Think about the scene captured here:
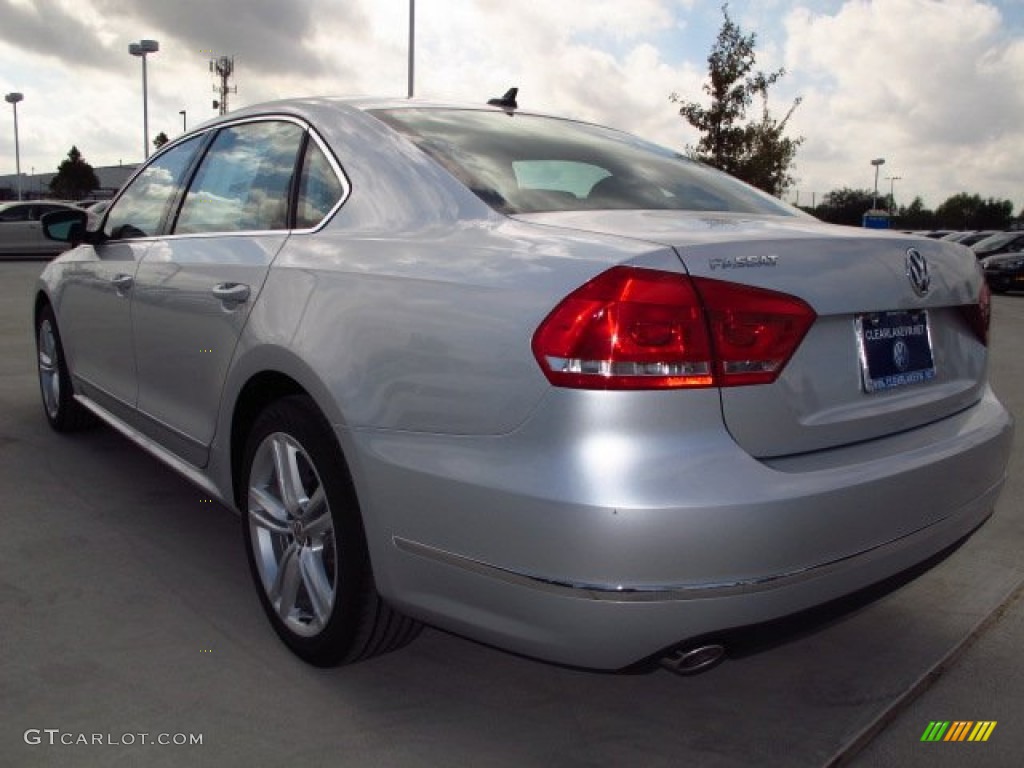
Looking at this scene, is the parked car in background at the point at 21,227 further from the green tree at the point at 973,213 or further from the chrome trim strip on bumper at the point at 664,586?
the green tree at the point at 973,213

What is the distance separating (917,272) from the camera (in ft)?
7.89

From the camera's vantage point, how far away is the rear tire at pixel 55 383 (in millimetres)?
5094

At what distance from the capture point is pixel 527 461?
1990 mm

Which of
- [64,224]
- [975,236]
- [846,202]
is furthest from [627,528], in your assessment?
[846,202]

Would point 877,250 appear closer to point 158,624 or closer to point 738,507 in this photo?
point 738,507

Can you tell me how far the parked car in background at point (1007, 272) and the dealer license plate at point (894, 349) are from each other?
23.5m

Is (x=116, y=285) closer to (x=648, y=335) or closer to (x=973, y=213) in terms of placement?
(x=648, y=335)

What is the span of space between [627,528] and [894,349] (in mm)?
899

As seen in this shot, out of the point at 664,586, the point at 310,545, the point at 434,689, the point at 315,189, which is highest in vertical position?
the point at 315,189

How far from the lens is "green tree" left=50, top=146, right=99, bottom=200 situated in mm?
68562

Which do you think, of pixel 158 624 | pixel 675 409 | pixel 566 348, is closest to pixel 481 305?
pixel 566 348

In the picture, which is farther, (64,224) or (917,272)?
(64,224)

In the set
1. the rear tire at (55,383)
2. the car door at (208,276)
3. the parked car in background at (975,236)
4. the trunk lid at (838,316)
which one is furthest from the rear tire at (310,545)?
the parked car in background at (975,236)

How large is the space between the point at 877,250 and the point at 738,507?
80 centimetres
